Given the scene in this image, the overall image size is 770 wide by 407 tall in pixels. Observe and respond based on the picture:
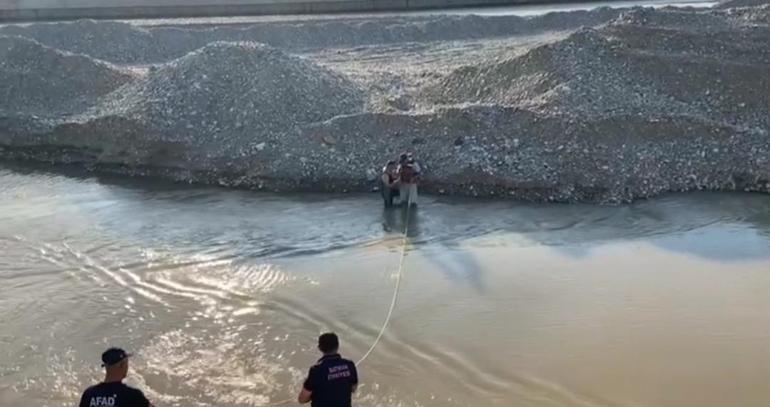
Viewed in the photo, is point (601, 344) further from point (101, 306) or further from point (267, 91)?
point (267, 91)

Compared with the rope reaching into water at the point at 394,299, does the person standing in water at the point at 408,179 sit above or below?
above

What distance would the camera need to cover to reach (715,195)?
14.9 metres

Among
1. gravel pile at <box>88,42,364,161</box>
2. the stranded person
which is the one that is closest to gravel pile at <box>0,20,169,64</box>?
gravel pile at <box>88,42,364,161</box>

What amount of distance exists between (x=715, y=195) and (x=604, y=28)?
6.22 m

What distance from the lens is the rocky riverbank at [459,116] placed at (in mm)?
15438

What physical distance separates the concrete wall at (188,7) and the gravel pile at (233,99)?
18.6m

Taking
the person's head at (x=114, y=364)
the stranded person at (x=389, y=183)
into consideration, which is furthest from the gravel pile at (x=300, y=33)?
the person's head at (x=114, y=364)

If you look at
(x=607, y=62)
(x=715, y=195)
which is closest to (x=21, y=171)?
(x=607, y=62)

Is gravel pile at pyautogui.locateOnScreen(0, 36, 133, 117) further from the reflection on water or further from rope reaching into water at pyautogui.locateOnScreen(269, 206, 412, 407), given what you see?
rope reaching into water at pyautogui.locateOnScreen(269, 206, 412, 407)

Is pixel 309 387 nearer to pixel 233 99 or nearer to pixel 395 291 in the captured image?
pixel 395 291

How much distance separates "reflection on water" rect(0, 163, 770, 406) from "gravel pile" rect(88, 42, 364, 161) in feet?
6.61

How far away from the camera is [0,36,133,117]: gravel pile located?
21.1 meters

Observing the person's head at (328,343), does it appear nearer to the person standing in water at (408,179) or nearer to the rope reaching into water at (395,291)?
the rope reaching into water at (395,291)

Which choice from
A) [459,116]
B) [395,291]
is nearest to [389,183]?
[459,116]
